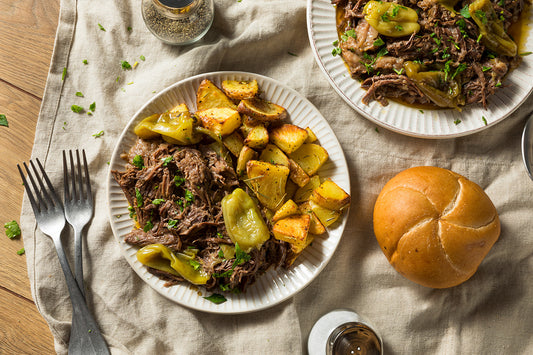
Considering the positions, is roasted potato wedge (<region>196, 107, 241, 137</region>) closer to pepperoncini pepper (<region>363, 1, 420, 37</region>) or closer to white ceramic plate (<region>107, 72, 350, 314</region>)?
white ceramic plate (<region>107, 72, 350, 314</region>)

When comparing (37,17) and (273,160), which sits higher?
(37,17)

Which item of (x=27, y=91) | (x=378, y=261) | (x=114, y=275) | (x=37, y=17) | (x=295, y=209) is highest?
(x=37, y=17)

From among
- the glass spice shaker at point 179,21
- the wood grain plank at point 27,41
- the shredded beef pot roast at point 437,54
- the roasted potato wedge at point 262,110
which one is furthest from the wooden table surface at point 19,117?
the shredded beef pot roast at point 437,54

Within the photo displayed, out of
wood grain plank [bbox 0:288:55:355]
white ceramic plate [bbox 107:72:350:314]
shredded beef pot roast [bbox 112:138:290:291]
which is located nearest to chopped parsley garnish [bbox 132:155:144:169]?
shredded beef pot roast [bbox 112:138:290:291]

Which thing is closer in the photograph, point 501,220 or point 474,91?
point 474,91

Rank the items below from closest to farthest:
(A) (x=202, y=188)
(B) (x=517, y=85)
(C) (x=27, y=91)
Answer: (A) (x=202, y=188)
(B) (x=517, y=85)
(C) (x=27, y=91)

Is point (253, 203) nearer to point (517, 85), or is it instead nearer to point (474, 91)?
point (474, 91)

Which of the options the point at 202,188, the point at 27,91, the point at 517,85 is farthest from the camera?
the point at 27,91

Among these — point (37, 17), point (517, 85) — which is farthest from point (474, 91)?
point (37, 17)
